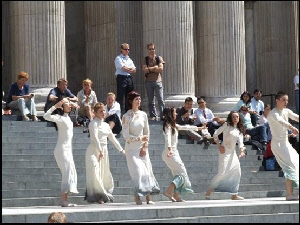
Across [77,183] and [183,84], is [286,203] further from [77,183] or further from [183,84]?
[183,84]

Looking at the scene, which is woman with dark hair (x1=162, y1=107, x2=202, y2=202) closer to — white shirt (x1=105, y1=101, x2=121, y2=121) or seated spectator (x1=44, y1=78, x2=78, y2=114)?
seated spectator (x1=44, y1=78, x2=78, y2=114)

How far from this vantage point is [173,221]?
18938 millimetres

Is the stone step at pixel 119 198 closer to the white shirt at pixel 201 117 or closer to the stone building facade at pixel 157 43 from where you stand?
the white shirt at pixel 201 117

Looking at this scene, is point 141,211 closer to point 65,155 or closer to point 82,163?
point 65,155

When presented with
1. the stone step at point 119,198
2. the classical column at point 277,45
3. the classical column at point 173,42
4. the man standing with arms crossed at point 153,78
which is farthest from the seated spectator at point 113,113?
the classical column at point 277,45

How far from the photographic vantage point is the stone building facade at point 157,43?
98.9 ft

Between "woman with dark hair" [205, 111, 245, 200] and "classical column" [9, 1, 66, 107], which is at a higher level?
"classical column" [9, 1, 66, 107]

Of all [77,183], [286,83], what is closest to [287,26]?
[286,83]

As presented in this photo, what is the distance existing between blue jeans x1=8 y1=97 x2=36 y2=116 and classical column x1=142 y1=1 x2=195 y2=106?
17.1 feet

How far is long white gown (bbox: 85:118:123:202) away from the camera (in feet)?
70.8

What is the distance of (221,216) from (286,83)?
20027mm

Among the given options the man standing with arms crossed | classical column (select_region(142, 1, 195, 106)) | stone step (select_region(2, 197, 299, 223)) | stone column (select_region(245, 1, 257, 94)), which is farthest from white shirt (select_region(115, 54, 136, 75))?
stone column (select_region(245, 1, 257, 94))

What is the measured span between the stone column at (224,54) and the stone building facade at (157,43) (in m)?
0.03

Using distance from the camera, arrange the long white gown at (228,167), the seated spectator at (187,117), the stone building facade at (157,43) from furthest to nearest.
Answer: the stone building facade at (157,43), the seated spectator at (187,117), the long white gown at (228,167)
